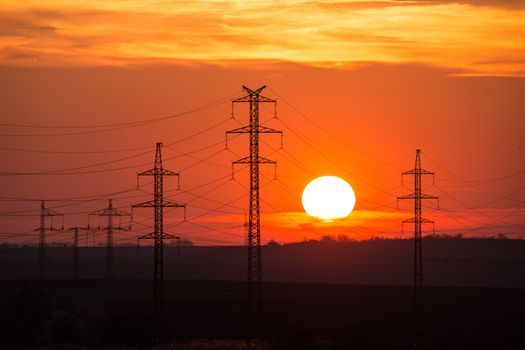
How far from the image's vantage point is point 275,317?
319 ft

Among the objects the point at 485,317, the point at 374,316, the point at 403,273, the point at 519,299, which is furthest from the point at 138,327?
the point at 403,273

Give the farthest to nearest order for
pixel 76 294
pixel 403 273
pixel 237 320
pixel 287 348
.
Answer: pixel 403 273 → pixel 76 294 → pixel 237 320 → pixel 287 348

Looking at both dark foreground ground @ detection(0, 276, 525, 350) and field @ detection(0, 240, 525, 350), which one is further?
field @ detection(0, 240, 525, 350)

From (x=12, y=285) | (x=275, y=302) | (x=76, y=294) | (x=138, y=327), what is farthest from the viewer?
(x=12, y=285)

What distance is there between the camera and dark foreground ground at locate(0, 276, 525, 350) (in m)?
72.7

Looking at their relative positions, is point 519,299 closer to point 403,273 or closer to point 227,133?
point 227,133

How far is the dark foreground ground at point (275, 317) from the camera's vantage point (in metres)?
72.7

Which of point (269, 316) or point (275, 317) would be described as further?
point (269, 316)

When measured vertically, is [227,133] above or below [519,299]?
above

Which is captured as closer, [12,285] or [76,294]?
[76,294]

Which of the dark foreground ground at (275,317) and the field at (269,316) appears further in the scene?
the field at (269,316)

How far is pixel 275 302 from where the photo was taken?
378 feet

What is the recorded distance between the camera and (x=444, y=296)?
12762cm

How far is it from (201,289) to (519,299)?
130 ft
